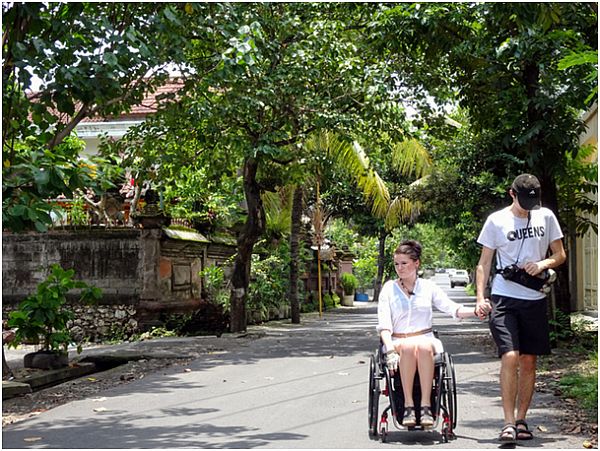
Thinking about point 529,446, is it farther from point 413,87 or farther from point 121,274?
point 121,274

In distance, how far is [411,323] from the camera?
22.4 ft

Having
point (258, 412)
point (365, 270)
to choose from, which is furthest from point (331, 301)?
point (258, 412)

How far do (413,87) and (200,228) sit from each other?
9016 millimetres

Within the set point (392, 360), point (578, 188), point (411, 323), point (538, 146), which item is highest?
point (538, 146)

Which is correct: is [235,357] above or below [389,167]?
below

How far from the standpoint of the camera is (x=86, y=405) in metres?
9.34

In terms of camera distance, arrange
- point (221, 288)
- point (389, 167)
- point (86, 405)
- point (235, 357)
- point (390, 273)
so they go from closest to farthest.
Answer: point (86, 405)
point (235, 357)
point (221, 288)
point (389, 167)
point (390, 273)

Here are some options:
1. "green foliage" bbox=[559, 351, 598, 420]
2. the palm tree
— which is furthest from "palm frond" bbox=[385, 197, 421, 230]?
"green foliage" bbox=[559, 351, 598, 420]

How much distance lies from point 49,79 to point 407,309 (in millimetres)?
4323

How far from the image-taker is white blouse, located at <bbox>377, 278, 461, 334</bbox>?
6.84 metres

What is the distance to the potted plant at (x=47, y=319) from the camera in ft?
39.2

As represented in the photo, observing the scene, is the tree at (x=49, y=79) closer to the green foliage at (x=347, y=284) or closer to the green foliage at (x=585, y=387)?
the green foliage at (x=585, y=387)

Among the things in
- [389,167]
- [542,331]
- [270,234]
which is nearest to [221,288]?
[270,234]

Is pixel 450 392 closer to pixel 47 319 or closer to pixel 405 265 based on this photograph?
pixel 405 265
